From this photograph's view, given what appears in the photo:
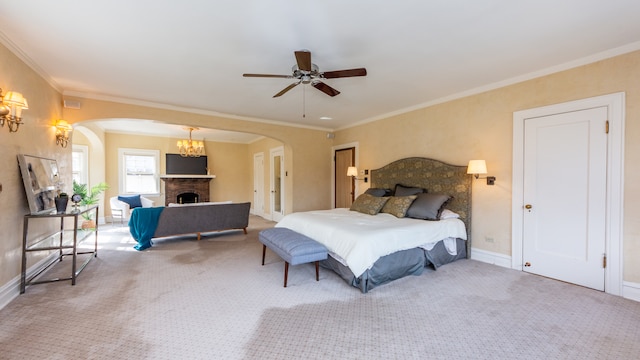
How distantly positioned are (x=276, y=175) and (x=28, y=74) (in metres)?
5.24

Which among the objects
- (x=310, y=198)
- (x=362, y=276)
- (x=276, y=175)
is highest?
(x=276, y=175)

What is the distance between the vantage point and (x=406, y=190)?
473 centimetres

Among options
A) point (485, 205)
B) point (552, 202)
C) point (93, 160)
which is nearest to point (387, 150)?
point (485, 205)

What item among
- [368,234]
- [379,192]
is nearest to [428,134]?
[379,192]

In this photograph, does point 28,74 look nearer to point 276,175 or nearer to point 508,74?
point 276,175

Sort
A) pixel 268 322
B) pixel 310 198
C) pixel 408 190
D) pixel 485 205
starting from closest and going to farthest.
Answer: pixel 268 322, pixel 485 205, pixel 408 190, pixel 310 198

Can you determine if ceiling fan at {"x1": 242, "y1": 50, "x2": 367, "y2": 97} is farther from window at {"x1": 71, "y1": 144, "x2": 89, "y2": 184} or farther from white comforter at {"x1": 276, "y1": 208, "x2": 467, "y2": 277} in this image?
window at {"x1": 71, "y1": 144, "x2": 89, "y2": 184}

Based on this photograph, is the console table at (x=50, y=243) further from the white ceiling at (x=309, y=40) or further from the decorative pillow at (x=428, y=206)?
the decorative pillow at (x=428, y=206)

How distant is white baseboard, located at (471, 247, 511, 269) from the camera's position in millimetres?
3711

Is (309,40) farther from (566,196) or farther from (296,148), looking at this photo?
(296,148)

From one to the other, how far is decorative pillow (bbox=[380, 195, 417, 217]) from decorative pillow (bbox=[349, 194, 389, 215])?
121 mm

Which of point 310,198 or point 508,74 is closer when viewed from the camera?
point 508,74

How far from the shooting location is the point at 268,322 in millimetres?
2322

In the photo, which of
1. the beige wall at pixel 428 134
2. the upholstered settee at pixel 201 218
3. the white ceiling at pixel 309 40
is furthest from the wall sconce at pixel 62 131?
the upholstered settee at pixel 201 218
